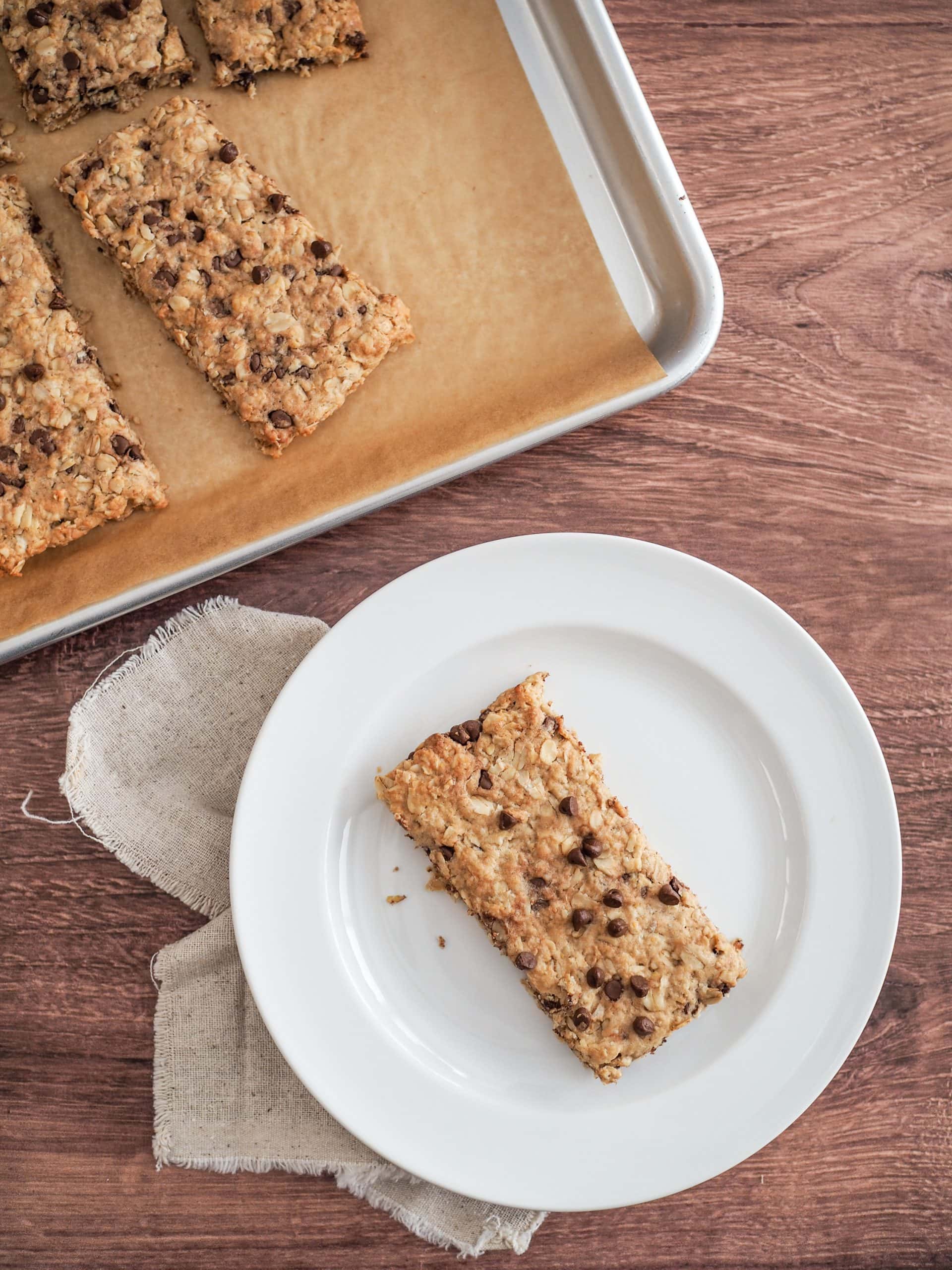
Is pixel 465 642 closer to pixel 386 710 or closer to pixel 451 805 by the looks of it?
pixel 386 710

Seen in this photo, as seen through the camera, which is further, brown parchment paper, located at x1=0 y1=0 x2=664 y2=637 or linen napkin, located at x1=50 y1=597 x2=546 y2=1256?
brown parchment paper, located at x1=0 y1=0 x2=664 y2=637

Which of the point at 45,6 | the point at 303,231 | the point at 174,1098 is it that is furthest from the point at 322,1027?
the point at 45,6

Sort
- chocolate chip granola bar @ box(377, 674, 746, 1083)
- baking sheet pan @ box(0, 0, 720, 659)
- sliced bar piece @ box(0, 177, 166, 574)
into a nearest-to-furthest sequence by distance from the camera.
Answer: chocolate chip granola bar @ box(377, 674, 746, 1083), sliced bar piece @ box(0, 177, 166, 574), baking sheet pan @ box(0, 0, 720, 659)

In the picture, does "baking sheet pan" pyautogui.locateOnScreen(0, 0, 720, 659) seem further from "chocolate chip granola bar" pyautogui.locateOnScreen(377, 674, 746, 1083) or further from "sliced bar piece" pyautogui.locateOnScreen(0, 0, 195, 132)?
"chocolate chip granola bar" pyautogui.locateOnScreen(377, 674, 746, 1083)

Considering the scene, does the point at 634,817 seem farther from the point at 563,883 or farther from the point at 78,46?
the point at 78,46

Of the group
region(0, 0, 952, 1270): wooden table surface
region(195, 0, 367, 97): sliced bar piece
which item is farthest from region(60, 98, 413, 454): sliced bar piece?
region(0, 0, 952, 1270): wooden table surface

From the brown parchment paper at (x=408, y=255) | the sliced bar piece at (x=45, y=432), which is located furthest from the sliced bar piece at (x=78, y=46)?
the sliced bar piece at (x=45, y=432)

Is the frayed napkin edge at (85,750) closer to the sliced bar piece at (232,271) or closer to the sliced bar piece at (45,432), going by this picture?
the sliced bar piece at (45,432)
